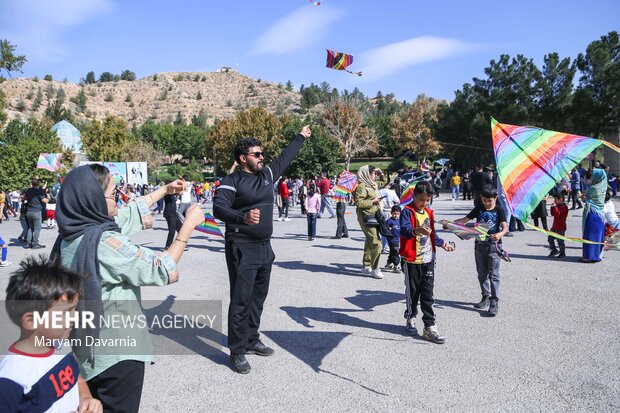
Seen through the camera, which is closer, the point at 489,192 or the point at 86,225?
the point at 86,225

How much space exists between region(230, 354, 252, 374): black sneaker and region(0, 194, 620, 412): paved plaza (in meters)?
0.06

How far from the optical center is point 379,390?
371 centimetres

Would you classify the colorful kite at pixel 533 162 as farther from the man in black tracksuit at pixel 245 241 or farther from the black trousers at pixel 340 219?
the black trousers at pixel 340 219

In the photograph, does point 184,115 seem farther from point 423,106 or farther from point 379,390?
point 379,390

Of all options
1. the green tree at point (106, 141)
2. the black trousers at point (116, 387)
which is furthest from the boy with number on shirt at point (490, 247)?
the green tree at point (106, 141)

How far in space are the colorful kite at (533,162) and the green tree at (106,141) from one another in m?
56.8

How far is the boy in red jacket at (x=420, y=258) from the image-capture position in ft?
15.9

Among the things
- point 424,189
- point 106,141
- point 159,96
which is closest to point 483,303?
point 424,189

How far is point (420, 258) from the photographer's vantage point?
4.86m

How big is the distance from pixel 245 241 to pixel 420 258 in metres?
1.99

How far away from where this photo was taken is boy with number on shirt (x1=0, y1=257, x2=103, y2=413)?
67.1 inches

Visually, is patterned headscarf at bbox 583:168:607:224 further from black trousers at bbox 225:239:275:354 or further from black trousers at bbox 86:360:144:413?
black trousers at bbox 86:360:144:413

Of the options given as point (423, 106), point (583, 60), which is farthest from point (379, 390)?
point (423, 106)

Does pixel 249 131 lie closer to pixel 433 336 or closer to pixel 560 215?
pixel 560 215
